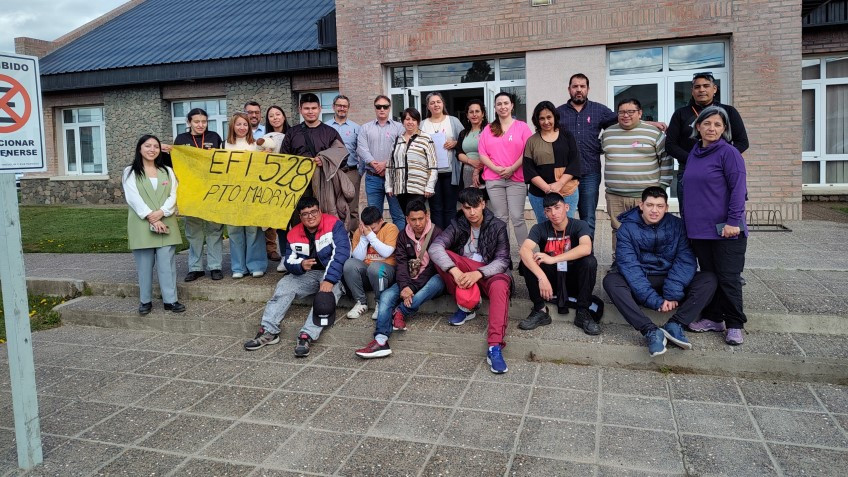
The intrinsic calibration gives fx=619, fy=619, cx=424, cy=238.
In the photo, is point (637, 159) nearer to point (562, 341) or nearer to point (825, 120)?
point (562, 341)

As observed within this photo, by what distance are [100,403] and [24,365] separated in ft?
3.99

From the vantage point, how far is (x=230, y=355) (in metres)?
5.88

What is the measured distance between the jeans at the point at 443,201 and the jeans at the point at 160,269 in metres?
2.97

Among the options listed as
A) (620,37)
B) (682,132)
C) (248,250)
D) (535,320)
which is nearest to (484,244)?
(535,320)

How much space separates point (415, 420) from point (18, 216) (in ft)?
9.28

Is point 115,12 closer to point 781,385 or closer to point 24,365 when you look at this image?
point 24,365

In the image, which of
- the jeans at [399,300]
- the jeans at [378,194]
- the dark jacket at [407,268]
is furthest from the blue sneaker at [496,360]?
the jeans at [378,194]

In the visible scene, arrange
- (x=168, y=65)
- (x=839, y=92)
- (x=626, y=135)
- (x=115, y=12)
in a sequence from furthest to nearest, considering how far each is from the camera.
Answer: (x=115, y=12) → (x=168, y=65) → (x=839, y=92) → (x=626, y=135)

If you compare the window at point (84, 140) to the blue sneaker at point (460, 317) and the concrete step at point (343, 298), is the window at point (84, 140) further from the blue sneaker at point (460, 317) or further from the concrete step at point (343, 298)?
the blue sneaker at point (460, 317)

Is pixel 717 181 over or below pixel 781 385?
over

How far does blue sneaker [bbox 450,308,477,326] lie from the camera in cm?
600

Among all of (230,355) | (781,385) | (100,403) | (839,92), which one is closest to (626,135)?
(781,385)

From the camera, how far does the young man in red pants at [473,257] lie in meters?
5.74

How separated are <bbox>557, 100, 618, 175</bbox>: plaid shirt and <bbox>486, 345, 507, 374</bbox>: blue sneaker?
2.39m
